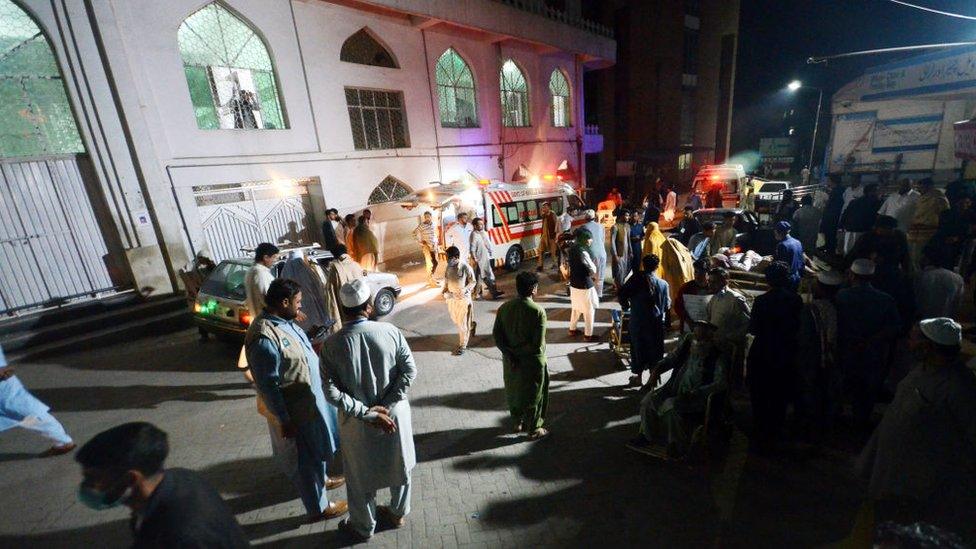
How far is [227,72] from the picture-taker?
1012 centimetres

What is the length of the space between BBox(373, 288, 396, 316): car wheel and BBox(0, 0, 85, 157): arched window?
6.87 metres

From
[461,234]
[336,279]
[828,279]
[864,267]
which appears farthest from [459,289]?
[864,267]

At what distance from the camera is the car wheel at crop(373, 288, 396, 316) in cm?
816

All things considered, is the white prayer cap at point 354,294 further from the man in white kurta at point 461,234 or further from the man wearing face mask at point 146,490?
the man in white kurta at point 461,234

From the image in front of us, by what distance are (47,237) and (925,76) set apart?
2098 centimetres

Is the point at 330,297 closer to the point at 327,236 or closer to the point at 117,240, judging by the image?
A: the point at 327,236

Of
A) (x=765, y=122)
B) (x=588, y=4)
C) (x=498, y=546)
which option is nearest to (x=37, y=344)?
(x=498, y=546)

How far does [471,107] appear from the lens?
52.4 feet

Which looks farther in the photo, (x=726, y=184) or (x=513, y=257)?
(x=726, y=184)

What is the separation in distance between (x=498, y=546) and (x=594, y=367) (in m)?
3.13

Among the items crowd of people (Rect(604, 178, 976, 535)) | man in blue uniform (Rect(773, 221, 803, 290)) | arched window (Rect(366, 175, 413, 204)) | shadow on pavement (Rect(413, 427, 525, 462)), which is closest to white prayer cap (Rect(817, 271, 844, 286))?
crowd of people (Rect(604, 178, 976, 535))

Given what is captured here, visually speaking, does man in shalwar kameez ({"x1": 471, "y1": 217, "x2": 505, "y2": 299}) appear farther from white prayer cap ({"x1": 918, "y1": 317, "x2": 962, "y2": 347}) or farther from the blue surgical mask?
the blue surgical mask

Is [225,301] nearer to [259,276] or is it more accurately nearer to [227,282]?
[227,282]

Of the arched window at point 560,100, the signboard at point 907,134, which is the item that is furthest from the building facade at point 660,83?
the signboard at point 907,134
